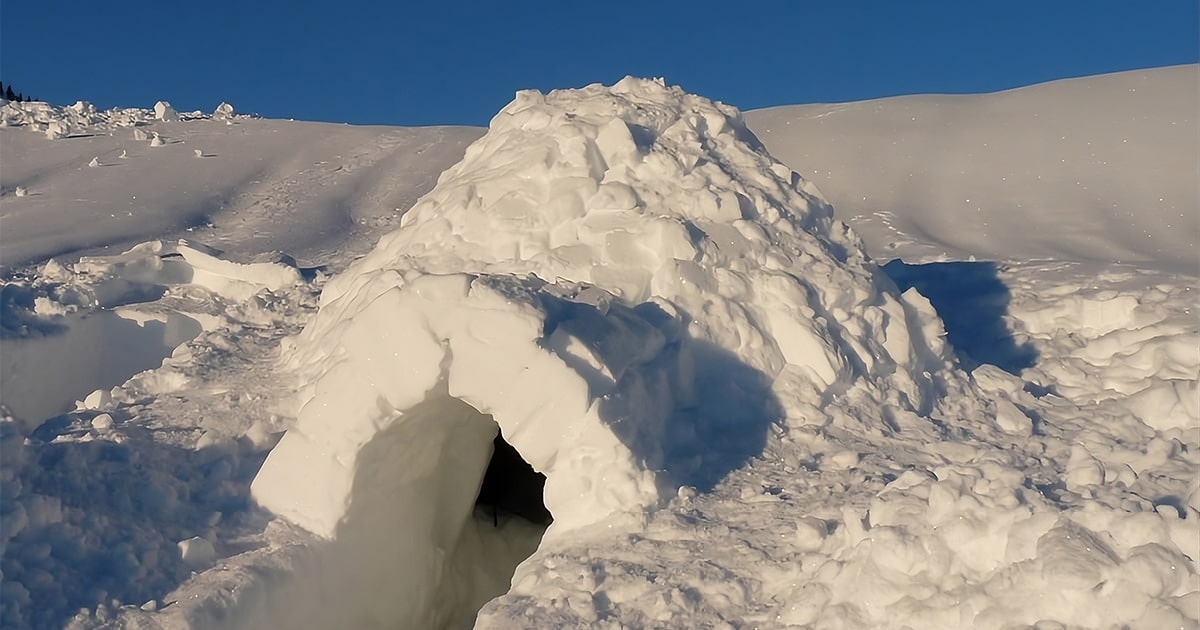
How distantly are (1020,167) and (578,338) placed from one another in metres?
11.6

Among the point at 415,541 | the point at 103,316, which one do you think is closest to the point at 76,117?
the point at 103,316

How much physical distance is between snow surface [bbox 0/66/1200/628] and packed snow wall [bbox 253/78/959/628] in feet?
0.05

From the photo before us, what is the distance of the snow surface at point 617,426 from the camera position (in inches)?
129

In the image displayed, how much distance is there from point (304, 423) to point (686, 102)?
283cm

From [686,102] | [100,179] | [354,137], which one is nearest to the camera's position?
[686,102]

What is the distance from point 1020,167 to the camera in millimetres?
13844

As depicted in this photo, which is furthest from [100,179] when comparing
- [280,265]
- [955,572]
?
[955,572]

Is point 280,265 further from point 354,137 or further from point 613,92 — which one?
point 354,137

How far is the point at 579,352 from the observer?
3.84 meters

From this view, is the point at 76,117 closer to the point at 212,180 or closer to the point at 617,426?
the point at 212,180

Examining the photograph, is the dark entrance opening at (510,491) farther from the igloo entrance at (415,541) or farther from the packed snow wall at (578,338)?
the packed snow wall at (578,338)

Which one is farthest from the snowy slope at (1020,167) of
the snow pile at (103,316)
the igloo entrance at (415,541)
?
the snow pile at (103,316)

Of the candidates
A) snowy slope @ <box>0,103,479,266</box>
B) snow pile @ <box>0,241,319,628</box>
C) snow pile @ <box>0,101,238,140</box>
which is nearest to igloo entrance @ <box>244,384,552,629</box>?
snow pile @ <box>0,241,319,628</box>

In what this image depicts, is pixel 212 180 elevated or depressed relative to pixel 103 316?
elevated
